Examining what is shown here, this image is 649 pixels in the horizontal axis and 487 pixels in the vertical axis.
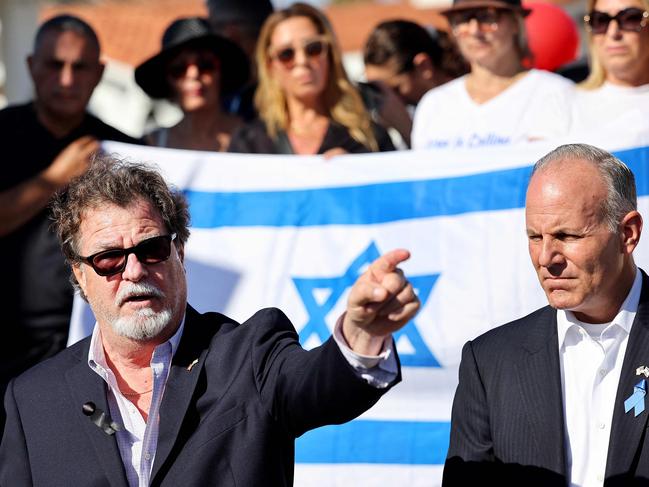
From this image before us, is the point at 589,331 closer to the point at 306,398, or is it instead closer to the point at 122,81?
the point at 306,398

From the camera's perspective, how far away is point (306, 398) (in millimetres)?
3420

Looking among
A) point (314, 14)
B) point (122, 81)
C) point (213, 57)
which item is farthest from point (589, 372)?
point (122, 81)

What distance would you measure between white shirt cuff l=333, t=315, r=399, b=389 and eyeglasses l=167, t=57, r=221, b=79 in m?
3.82

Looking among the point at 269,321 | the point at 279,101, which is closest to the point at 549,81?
the point at 279,101

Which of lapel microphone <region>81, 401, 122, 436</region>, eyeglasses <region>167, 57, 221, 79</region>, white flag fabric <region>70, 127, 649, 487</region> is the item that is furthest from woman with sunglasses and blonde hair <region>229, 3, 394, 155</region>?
lapel microphone <region>81, 401, 122, 436</region>

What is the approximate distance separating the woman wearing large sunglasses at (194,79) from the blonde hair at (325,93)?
37cm

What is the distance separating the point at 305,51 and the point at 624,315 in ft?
9.46

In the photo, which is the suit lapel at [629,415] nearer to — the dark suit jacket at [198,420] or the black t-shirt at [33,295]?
the dark suit jacket at [198,420]

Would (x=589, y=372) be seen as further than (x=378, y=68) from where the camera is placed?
No

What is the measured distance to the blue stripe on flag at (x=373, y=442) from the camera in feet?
17.6

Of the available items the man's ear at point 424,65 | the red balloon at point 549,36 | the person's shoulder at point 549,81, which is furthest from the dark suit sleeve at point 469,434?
the red balloon at point 549,36

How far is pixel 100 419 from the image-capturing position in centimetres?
383

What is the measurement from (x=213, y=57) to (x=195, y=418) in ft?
11.2

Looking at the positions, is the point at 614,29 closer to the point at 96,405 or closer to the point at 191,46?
the point at 191,46
